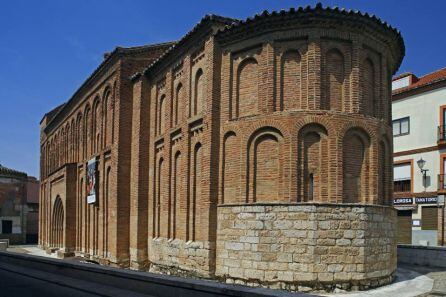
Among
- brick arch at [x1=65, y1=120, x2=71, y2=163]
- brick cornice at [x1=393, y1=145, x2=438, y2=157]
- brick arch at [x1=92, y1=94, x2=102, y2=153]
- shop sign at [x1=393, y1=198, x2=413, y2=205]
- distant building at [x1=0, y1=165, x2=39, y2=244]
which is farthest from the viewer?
distant building at [x1=0, y1=165, x2=39, y2=244]

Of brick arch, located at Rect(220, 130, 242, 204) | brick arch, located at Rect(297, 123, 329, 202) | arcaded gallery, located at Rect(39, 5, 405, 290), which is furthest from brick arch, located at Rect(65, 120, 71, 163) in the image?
brick arch, located at Rect(297, 123, 329, 202)

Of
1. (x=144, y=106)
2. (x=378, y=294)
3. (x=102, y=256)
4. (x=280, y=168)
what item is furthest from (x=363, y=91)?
(x=102, y=256)

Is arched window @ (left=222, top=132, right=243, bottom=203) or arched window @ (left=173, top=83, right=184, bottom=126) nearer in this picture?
arched window @ (left=222, top=132, right=243, bottom=203)

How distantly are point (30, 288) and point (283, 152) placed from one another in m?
6.99

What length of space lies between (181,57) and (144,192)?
5.58 metres

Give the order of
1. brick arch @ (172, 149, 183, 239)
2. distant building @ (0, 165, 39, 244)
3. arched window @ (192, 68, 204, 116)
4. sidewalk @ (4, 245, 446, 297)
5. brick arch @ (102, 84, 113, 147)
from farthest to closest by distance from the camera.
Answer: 1. distant building @ (0, 165, 39, 244)
2. brick arch @ (102, 84, 113, 147)
3. brick arch @ (172, 149, 183, 239)
4. arched window @ (192, 68, 204, 116)
5. sidewalk @ (4, 245, 446, 297)

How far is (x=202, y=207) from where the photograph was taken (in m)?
14.6

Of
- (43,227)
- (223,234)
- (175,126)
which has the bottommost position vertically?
(43,227)

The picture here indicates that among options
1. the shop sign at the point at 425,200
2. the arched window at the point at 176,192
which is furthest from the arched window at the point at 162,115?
the shop sign at the point at 425,200

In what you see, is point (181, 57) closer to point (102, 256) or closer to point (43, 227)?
point (102, 256)

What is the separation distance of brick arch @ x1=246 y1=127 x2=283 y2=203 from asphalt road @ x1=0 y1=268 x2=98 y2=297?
5301 mm

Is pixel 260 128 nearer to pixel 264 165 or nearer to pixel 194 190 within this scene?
pixel 264 165

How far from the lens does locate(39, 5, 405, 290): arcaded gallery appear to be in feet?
41.8

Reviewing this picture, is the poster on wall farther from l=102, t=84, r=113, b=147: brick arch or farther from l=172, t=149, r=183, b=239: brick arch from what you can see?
l=172, t=149, r=183, b=239: brick arch
